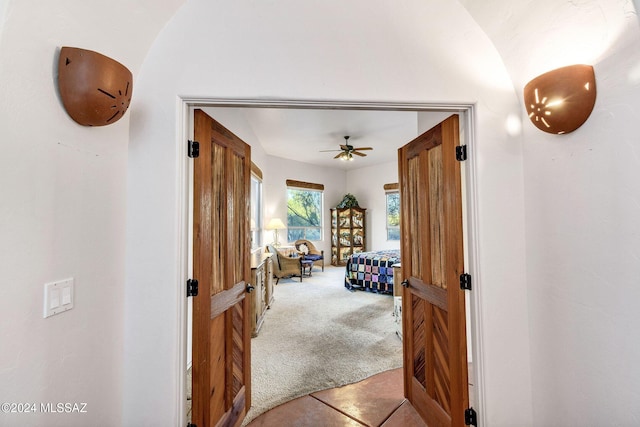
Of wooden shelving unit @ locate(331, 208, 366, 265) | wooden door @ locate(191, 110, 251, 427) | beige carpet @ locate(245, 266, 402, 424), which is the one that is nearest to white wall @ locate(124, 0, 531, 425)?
wooden door @ locate(191, 110, 251, 427)

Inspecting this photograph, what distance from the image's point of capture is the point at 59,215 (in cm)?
100

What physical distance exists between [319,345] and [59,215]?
261cm

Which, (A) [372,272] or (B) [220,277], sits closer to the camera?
(B) [220,277]

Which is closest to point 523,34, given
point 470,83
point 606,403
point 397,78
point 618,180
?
point 470,83

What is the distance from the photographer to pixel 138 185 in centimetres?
137

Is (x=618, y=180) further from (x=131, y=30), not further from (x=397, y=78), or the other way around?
(x=131, y=30)

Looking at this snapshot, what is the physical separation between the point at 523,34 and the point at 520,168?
680mm

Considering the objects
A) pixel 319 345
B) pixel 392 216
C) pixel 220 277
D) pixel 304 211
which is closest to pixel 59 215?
pixel 220 277

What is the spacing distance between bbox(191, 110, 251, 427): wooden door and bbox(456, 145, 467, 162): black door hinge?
4.70ft

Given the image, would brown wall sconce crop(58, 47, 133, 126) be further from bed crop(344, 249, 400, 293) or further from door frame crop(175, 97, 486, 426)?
bed crop(344, 249, 400, 293)

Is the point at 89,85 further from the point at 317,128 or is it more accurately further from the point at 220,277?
the point at 317,128

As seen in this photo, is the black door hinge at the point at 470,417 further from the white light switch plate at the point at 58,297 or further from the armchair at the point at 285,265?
the armchair at the point at 285,265

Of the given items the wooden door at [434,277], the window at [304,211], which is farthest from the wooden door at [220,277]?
the window at [304,211]

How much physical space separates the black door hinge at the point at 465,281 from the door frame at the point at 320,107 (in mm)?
29
